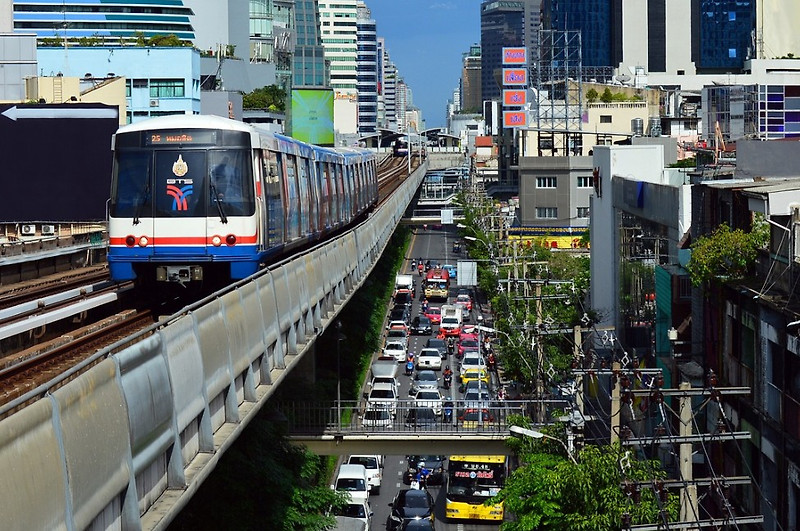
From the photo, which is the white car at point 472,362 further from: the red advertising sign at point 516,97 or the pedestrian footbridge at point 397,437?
the red advertising sign at point 516,97

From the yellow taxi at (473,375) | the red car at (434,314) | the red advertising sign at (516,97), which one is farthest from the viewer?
the red advertising sign at (516,97)

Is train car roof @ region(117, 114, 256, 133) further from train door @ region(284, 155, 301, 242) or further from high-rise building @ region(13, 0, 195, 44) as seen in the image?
high-rise building @ region(13, 0, 195, 44)

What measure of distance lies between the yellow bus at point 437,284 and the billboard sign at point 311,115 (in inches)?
880

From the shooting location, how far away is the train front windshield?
17.8m

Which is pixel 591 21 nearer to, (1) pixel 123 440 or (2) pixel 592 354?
(2) pixel 592 354

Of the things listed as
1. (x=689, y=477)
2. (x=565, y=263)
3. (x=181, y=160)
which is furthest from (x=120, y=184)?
(x=565, y=263)

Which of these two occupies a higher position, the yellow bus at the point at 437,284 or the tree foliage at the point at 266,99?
the tree foliage at the point at 266,99

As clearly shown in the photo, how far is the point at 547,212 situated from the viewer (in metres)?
70.9

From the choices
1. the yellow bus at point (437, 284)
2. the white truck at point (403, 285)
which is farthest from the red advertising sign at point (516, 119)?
the white truck at point (403, 285)

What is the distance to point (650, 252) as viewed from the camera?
28.1 metres

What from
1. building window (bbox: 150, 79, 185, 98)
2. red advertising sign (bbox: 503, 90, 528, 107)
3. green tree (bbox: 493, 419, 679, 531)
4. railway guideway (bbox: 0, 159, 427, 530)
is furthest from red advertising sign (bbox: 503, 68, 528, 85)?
railway guideway (bbox: 0, 159, 427, 530)

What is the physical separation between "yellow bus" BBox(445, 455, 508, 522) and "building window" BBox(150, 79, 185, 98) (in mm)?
46501

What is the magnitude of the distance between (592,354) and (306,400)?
6.36 m

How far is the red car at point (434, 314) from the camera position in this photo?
62.8 meters
